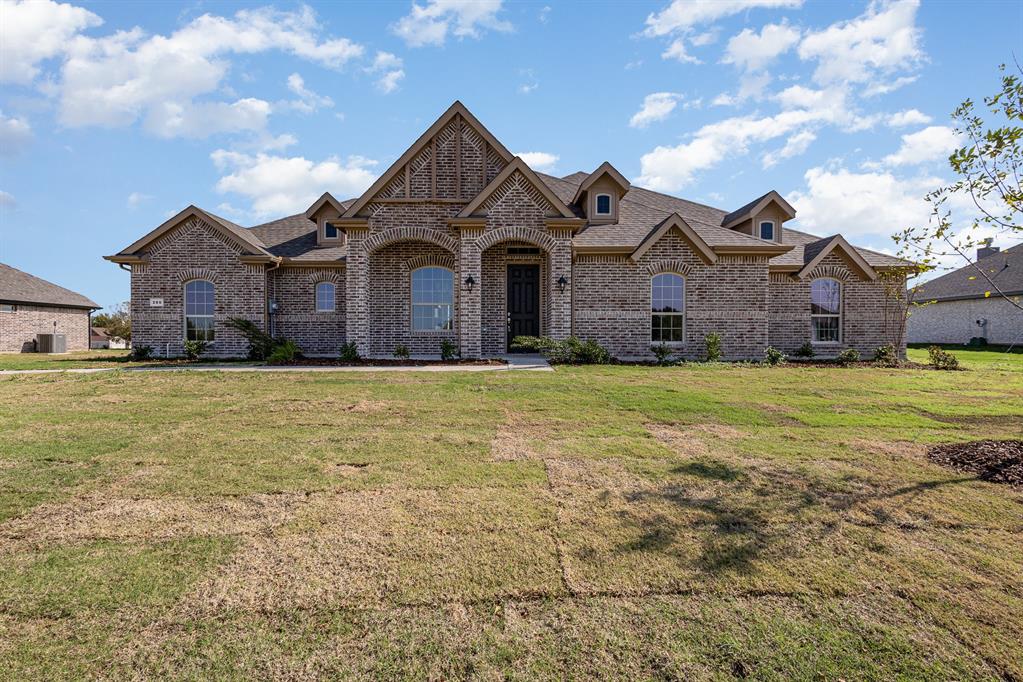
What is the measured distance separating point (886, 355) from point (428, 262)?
14.9 metres

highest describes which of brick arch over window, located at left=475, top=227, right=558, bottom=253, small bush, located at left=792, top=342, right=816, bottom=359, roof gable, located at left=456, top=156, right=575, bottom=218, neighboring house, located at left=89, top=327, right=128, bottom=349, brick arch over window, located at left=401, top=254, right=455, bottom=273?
roof gable, located at left=456, top=156, right=575, bottom=218

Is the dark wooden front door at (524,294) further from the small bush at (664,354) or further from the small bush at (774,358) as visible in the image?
the small bush at (774,358)

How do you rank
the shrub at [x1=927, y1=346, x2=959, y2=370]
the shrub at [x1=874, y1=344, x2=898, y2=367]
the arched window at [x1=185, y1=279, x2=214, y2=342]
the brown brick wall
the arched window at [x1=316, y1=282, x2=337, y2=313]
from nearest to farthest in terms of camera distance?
the shrub at [x1=927, y1=346, x2=959, y2=370], the shrub at [x1=874, y1=344, x2=898, y2=367], the arched window at [x1=185, y1=279, x2=214, y2=342], the arched window at [x1=316, y1=282, x2=337, y2=313], the brown brick wall

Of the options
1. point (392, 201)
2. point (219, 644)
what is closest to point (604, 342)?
point (392, 201)

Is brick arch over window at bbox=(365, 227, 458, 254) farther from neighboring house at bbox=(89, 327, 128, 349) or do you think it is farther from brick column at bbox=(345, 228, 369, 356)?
neighboring house at bbox=(89, 327, 128, 349)

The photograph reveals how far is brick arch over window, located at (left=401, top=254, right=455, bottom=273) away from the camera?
16.8 meters

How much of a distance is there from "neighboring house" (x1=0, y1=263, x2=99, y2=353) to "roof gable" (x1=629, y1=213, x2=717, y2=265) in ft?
88.9

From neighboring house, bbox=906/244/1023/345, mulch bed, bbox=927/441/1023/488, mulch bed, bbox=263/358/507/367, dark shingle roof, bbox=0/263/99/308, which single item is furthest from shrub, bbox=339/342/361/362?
neighboring house, bbox=906/244/1023/345

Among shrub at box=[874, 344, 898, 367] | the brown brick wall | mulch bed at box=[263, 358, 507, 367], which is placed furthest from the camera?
the brown brick wall

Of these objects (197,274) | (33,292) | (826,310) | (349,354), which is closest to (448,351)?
(349,354)

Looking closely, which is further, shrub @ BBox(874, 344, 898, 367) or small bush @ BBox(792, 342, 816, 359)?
small bush @ BBox(792, 342, 816, 359)

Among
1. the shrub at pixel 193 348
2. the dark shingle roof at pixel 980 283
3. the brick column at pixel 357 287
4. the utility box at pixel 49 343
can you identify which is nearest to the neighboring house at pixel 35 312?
the utility box at pixel 49 343

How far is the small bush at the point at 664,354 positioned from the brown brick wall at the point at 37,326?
91.2 feet

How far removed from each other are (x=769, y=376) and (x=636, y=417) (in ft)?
21.9
